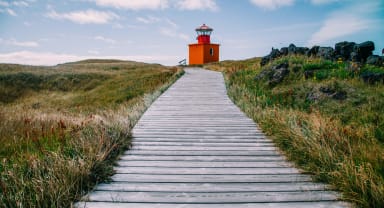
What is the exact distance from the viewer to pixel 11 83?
2919cm

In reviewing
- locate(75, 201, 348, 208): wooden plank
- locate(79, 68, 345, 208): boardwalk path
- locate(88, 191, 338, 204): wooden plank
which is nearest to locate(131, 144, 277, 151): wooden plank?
locate(79, 68, 345, 208): boardwalk path

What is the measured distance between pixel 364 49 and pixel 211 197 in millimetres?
12074

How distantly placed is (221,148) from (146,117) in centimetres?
301

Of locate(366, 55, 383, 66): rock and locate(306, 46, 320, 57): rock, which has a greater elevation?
locate(306, 46, 320, 57): rock

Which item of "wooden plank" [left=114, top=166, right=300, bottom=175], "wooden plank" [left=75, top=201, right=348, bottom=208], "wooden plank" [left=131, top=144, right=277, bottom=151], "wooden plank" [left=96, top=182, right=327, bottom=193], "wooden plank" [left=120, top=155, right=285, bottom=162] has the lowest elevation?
"wooden plank" [left=75, top=201, right=348, bottom=208]

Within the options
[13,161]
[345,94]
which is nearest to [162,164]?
[13,161]

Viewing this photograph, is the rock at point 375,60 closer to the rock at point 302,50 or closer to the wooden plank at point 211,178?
the rock at point 302,50

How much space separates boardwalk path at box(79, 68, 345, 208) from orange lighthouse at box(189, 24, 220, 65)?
115 ft

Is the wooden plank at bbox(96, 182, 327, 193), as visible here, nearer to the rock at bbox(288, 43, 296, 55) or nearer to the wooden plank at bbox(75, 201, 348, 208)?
the wooden plank at bbox(75, 201, 348, 208)

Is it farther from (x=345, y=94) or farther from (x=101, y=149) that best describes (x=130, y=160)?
(x=345, y=94)

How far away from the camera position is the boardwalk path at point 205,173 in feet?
10.4

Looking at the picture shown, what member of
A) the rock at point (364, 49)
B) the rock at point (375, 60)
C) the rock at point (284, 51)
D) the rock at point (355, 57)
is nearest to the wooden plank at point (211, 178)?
the rock at point (375, 60)

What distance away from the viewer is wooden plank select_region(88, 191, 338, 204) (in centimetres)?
318

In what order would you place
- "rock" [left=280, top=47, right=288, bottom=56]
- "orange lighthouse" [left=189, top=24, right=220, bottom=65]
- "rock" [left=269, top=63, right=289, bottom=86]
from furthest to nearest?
"orange lighthouse" [left=189, top=24, right=220, bottom=65], "rock" [left=280, top=47, right=288, bottom=56], "rock" [left=269, top=63, right=289, bottom=86]
